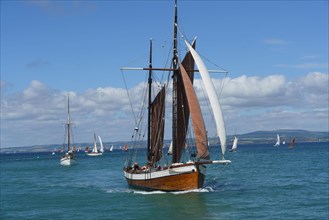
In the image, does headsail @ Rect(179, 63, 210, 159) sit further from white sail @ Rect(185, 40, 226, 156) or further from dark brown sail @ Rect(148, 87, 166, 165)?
dark brown sail @ Rect(148, 87, 166, 165)

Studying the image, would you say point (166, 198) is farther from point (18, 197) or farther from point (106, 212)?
point (18, 197)

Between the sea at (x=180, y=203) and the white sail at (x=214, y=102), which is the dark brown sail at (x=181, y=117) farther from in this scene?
the white sail at (x=214, y=102)

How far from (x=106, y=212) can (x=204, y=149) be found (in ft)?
37.8

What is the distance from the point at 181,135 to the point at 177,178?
4856 millimetres

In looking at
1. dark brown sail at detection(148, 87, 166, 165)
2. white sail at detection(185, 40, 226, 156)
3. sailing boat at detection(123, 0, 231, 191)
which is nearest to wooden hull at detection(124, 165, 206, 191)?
sailing boat at detection(123, 0, 231, 191)

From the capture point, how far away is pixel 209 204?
4453 cm

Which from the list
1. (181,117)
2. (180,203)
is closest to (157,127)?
(181,117)

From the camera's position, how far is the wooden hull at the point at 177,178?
49888mm

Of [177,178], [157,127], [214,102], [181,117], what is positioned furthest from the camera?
[157,127]

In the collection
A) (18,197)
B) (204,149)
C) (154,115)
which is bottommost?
(18,197)

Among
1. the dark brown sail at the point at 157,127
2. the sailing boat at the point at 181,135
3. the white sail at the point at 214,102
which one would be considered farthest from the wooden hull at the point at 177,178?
the dark brown sail at the point at 157,127

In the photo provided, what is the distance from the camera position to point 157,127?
198 feet

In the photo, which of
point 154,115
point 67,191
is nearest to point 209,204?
point 154,115

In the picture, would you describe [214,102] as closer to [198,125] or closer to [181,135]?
[198,125]
